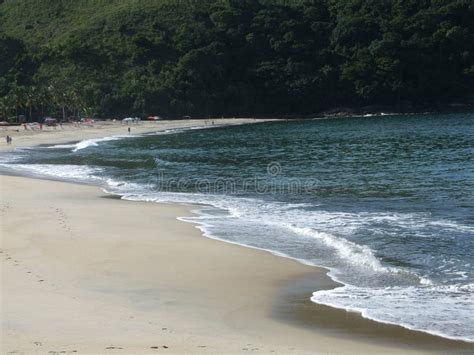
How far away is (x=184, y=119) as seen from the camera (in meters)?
98.1

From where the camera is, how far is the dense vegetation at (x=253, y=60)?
98562 millimetres

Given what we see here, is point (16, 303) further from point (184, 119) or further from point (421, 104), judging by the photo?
point (421, 104)

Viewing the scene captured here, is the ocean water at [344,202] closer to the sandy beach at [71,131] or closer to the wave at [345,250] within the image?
the wave at [345,250]

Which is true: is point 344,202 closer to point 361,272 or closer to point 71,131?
point 361,272

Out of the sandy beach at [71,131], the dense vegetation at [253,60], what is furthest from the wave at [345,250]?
the dense vegetation at [253,60]

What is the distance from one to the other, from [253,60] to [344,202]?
283 ft

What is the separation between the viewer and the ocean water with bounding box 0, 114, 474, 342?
1100 cm

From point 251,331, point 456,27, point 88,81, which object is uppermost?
point 456,27

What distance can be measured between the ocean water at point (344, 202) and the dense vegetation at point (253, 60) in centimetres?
5223

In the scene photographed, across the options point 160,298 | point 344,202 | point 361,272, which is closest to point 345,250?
point 361,272

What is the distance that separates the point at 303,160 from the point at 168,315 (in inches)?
1068

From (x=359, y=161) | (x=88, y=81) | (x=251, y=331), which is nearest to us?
(x=251, y=331)

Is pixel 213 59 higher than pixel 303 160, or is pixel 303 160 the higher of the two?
pixel 213 59

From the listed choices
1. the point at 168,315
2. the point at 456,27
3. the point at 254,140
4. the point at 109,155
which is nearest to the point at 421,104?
the point at 456,27
